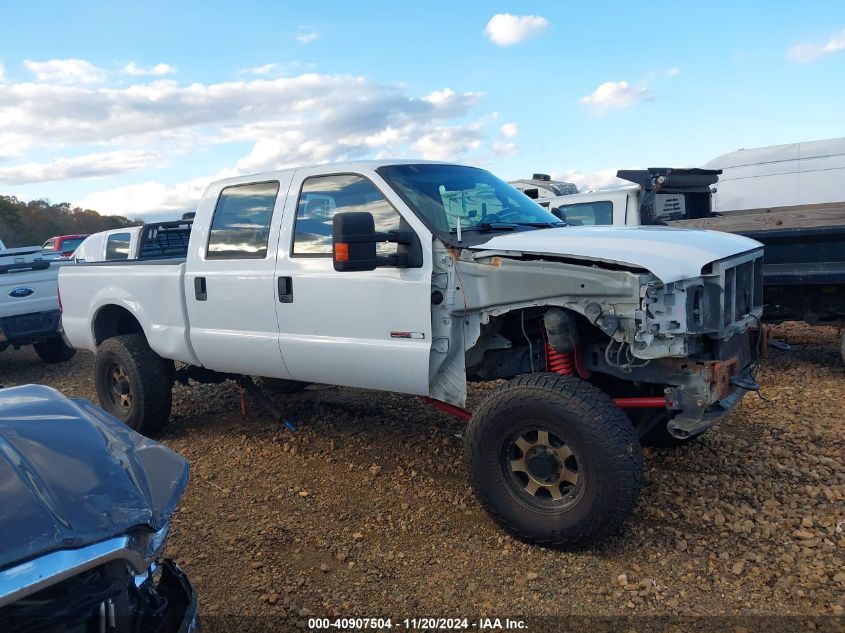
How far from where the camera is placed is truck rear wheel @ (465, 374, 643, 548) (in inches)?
134

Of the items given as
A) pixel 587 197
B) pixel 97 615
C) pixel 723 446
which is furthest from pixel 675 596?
pixel 587 197

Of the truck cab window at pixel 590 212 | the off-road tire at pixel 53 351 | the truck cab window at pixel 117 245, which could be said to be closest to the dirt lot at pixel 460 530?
the truck cab window at pixel 590 212

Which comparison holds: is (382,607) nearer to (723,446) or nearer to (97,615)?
(97,615)

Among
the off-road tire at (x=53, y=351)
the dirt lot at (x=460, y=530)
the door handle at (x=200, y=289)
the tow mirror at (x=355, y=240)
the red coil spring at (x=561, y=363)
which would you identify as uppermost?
the tow mirror at (x=355, y=240)

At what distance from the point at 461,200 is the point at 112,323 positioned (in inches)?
140

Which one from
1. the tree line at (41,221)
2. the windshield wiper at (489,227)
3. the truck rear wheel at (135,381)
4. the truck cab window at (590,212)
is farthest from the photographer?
the tree line at (41,221)

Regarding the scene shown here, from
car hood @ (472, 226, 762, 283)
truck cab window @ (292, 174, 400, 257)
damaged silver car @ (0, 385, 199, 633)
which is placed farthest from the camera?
truck cab window @ (292, 174, 400, 257)

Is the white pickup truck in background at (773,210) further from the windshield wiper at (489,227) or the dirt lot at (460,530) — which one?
the windshield wiper at (489,227)

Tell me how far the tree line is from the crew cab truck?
93.3 feet

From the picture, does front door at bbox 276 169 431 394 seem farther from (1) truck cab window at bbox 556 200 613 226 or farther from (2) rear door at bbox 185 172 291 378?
(1) truck cab window at bbox 556 200 613 226

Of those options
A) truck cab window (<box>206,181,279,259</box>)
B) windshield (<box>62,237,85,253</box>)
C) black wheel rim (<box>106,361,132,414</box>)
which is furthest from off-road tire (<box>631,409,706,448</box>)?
windshield (<box>62,237,85,253</box>)

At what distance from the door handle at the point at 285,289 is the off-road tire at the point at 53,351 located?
6.42m

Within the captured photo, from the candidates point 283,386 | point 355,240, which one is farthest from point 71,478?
point 283,386

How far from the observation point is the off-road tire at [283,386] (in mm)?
6630
